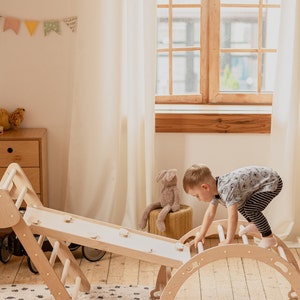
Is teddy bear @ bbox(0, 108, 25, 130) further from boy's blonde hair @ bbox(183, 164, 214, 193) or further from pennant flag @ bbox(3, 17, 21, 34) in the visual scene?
boy's blonde hair @ bbox(183, 164, 214, 193)

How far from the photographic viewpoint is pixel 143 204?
4520 mm

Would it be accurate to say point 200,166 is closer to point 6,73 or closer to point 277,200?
point 277,200

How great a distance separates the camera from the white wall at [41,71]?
439cm

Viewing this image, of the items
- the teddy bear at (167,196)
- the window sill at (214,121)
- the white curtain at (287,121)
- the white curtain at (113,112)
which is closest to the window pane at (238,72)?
the window sill at (214,121)

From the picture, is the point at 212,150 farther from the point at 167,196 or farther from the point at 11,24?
the point at 11,24

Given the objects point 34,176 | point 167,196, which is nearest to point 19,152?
point 34,176

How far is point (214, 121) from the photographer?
4453 mm

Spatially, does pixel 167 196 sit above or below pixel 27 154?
below

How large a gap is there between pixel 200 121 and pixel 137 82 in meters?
0.43

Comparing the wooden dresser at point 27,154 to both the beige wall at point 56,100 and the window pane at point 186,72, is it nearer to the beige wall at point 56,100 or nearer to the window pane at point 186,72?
the beige wall at point 56,100

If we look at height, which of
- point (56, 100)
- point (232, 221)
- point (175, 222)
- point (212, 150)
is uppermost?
point (56, 100)

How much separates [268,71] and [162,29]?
2.27 feet

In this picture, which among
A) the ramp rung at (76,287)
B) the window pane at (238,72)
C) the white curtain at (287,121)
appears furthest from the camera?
the window pane at (238,72)

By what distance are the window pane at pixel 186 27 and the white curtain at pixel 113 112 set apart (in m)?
0.41
